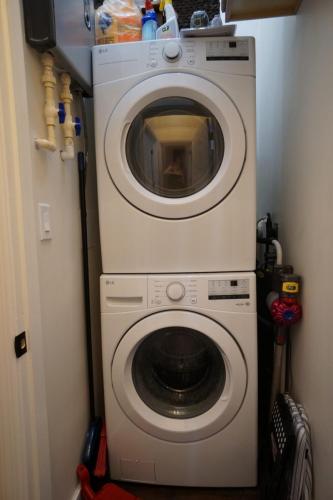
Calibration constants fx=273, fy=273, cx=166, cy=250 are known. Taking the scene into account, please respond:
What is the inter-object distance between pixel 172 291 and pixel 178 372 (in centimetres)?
44

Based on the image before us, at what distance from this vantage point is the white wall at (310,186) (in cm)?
83

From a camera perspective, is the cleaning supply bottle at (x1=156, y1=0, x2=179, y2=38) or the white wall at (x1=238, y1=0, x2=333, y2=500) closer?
the white wall at (x1=238, y1=0, x2=333, y2=500)

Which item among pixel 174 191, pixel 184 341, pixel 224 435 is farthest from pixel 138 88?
pixel 224 435

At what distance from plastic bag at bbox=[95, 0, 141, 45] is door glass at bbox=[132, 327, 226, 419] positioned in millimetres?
1253

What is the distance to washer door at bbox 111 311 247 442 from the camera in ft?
3.47

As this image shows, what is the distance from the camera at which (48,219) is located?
869 mm

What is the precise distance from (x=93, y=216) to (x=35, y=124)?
1.79 feet

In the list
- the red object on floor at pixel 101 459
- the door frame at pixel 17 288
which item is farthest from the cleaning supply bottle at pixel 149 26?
the red object on floor at pixel 101 459

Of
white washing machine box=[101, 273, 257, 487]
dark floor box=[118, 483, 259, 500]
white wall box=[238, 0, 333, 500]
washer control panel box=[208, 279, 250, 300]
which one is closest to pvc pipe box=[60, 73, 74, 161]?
white washing machine box=[101, 273, 257, 487]

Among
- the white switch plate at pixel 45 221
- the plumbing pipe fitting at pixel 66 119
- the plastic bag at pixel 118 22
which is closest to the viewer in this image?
the white switch plate at pixel 45 221

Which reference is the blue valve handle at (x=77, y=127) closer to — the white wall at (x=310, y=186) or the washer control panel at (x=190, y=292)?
the washer control panel at (x=190, y=292)

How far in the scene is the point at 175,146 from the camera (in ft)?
3.69

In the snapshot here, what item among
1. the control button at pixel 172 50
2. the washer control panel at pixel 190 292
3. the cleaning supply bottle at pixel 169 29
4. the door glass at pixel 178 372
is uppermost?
the cleaning supply bottle at pixel 169 29

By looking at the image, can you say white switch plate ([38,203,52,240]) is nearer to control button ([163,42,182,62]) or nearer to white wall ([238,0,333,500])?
control button ([163,42,182,62])
